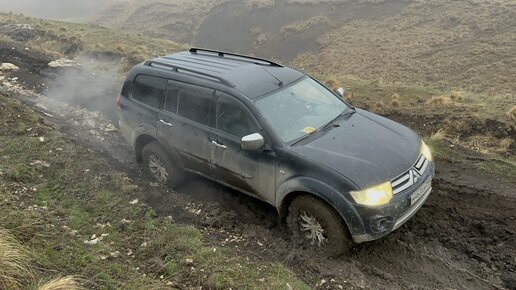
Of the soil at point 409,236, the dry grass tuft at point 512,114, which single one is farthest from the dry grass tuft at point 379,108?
the soil at point 409,236

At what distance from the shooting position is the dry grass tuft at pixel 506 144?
8227mm

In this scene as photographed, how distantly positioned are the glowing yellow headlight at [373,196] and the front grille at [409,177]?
0.13 meters

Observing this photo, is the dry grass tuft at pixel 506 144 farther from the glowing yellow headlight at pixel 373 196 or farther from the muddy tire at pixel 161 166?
the muddy tire at pixel 161 166

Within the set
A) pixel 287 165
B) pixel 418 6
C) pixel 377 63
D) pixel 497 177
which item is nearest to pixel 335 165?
pixel 287 165

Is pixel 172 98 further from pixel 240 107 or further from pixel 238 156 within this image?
pixel 238 156

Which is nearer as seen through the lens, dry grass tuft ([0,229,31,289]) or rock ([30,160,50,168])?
dry grass tuft ([0,229,31,289])

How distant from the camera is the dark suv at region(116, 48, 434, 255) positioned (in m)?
4.85

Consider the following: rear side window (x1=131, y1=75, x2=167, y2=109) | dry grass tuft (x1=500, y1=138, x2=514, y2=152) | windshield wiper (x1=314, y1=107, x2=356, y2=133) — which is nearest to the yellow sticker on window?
windshield wiper (x1=314, y1=107, x2=356, y2=133)

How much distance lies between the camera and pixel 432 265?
5113 mm

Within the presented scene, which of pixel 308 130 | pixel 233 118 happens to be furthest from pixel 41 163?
pixel 308 130

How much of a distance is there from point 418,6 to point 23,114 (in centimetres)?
2475

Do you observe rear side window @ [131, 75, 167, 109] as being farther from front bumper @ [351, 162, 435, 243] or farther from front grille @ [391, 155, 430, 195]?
front grille @ [391, 155, 430, 195]

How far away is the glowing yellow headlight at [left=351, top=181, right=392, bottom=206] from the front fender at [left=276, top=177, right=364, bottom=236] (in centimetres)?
11

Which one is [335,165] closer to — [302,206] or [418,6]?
[302,206]
